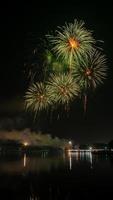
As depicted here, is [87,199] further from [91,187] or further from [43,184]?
[43,184]

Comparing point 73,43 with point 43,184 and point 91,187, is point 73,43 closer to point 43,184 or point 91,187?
point 91,187

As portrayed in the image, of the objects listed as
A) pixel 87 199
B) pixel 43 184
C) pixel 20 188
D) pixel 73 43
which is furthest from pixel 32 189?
pixel 73 43

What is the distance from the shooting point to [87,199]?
5128cm

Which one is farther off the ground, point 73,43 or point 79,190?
point 73,43

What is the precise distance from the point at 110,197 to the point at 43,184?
28334 millimetres

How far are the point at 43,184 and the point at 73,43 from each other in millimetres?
50760

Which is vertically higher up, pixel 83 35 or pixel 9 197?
pixel 83 35

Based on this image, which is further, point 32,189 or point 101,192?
point 32,189

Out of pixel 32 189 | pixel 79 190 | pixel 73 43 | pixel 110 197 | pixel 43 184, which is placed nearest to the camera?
pixel 73 43

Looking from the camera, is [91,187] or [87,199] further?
[91,187]

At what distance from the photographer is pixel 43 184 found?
7506cm

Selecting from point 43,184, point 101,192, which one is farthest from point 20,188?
point 101,192

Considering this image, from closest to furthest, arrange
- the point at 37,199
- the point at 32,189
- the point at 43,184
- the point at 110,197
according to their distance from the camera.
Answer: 1. the point at 110,197
2. the point at 37,199
3. the point at 32,189
4. the point at 43,184

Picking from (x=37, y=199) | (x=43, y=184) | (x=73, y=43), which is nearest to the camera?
(x=73, y=43)
